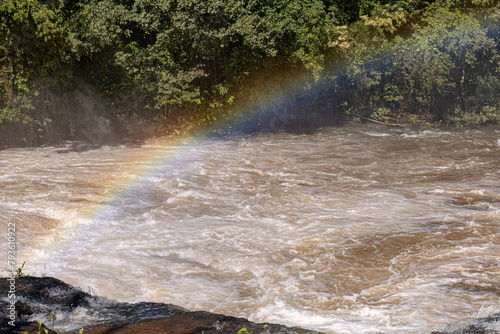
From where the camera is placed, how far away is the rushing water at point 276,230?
644cm

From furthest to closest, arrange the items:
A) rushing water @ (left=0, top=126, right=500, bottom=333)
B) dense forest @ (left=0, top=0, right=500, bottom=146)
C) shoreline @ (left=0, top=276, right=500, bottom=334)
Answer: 1. dense forest @ (left=0, top=0, right=500, bottom=146)
2. rushing water @ (left=0, top=126, right=500, bottom=333)
3. shoreline @ (left=0, top=276, right=500, bottom=334)

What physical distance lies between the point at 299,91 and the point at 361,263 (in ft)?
42.9

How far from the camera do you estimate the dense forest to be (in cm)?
1554

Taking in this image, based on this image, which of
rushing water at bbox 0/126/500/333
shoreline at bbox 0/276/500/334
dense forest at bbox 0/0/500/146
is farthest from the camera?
dense forest at bbox 0/0/500/146

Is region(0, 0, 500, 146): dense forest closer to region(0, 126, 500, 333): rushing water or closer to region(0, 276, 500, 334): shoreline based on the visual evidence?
region(0, 126, 500, 333): rushing water

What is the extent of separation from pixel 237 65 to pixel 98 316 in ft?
48.8

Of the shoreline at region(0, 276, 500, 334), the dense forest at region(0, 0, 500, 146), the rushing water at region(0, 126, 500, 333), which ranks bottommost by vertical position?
the rushing water at region(0, 126, 500, 333)

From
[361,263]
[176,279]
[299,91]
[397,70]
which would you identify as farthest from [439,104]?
[176,279]

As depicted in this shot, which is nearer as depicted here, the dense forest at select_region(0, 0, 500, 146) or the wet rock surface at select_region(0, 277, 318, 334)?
the wet rock surface at select_region(0, 277, 318, 334)

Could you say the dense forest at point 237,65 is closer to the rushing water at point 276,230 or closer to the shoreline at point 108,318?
the rushing water at point 276,230

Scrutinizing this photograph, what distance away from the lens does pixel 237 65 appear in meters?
→ 18.5

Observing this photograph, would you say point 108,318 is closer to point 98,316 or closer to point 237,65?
point 98,316

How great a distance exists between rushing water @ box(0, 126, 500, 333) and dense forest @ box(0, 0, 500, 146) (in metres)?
2.29

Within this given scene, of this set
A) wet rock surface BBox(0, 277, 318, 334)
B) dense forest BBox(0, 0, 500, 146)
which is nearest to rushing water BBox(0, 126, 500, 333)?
wet rock surface BBox(0, 277, 318, 334)
